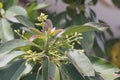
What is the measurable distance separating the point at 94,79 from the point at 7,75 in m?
0.24

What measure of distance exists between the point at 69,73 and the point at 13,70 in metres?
0.16

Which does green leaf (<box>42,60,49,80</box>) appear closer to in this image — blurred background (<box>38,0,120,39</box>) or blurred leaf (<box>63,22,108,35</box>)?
blurred leaf (<box>63,22,108,35</box>)

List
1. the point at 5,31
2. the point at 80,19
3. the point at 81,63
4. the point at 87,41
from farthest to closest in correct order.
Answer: the point at 80,19 → the point at 87,41 → the point at 5,31 → the point at 81,63

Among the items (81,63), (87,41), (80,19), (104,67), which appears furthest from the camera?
(80,19)

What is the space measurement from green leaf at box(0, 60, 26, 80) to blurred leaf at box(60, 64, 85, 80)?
0.11 metres

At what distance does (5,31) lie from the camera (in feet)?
4.00

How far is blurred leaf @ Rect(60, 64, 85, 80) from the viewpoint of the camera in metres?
0.98

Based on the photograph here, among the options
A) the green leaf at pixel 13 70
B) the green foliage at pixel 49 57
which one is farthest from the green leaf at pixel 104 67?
the green leaf at pixel 13 70

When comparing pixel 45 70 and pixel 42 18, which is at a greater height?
pixel 42 18

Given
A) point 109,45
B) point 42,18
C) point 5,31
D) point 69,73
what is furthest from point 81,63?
point 109,45

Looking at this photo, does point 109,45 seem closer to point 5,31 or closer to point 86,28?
point 5,31

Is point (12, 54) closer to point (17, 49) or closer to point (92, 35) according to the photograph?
point (17, 49)

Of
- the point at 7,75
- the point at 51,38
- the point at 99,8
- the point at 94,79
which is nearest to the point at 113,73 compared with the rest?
the point at 94,79

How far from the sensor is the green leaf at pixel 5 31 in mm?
1203
